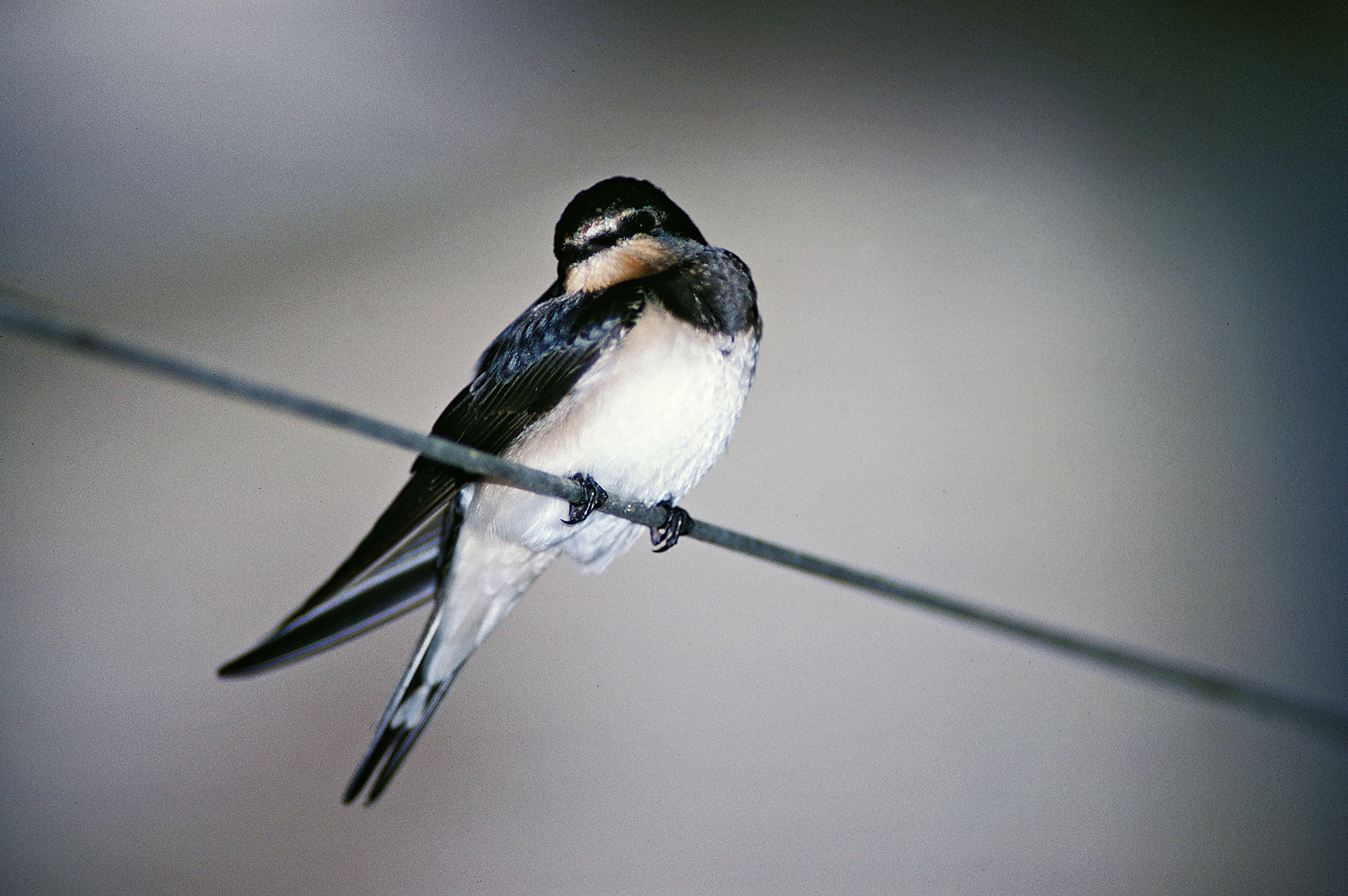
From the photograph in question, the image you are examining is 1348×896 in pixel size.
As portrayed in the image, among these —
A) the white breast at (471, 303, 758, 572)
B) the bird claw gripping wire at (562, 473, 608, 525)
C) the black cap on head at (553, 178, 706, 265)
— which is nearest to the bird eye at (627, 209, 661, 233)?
the black cap on head at (553, 178, 706, 265)

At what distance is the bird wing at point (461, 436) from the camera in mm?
687

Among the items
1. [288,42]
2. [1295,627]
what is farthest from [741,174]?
[1295,627]

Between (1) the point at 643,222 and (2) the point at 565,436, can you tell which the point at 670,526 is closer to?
(2) the point at 565,436

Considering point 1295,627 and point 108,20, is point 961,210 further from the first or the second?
point 108,20

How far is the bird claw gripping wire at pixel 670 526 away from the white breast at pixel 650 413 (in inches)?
0.7

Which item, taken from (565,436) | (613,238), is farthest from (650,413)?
(613,238)

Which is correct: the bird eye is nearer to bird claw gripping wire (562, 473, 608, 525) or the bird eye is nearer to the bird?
the bird

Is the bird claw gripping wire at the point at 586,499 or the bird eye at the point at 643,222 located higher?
the bird eye at the point at 643,222

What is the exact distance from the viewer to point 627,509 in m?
0.64

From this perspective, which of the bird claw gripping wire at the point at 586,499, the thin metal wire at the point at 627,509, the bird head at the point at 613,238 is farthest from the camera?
the bird head at the point at 613,238

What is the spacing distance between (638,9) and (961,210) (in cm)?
62

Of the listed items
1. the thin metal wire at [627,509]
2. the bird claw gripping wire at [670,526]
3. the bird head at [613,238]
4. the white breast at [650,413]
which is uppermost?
the bird head at [613,238]

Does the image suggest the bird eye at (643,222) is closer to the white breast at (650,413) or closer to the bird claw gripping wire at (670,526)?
the white breast at (650,413)

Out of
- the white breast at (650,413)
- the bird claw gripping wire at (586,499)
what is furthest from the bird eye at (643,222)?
the bird claw gripping wire at (586,499)
